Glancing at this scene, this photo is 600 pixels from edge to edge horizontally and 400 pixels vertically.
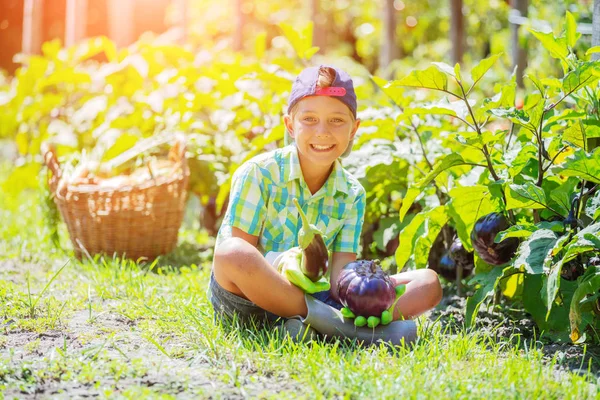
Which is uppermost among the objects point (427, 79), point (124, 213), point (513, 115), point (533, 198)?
point (427, 79)

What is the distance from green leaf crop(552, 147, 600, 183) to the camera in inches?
85.7

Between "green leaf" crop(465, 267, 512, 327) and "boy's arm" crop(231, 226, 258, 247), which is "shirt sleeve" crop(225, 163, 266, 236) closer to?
"boy's arm" crop(231, 226, 258, 247)

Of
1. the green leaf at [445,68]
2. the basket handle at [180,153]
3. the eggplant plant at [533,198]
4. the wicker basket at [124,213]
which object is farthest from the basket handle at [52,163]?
the green leaf at [445,68]

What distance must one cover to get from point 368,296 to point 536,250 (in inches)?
20.1

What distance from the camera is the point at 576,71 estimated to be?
2227 millimetres

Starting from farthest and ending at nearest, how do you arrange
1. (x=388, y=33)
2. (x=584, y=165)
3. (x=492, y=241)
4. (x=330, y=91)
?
1. (x=388, y=33)
2. (x=330, y=91)
3. (x=492, y=241)
4. (x=584, y=165)

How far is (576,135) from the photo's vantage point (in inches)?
94.0

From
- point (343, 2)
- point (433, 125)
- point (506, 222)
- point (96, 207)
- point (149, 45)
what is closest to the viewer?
point (506, 222)

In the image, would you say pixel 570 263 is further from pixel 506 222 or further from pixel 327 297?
pixel 327 297

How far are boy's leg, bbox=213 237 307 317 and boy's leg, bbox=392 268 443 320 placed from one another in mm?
338

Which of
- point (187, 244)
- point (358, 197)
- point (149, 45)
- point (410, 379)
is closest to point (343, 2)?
point (149, 45)

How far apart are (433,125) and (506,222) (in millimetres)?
970

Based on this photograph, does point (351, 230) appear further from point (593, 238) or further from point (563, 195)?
point (593, 238)

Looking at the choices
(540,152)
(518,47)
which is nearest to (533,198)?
(540,152)
